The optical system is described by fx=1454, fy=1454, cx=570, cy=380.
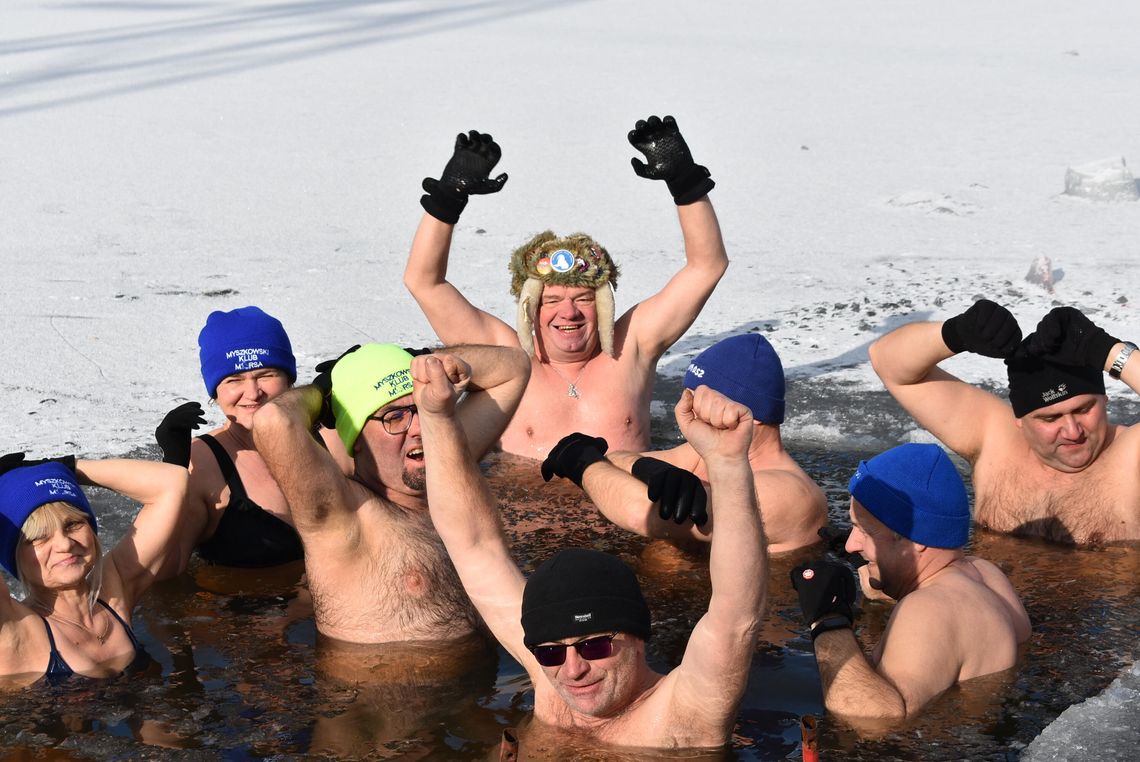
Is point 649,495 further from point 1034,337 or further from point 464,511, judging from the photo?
point 1034,337

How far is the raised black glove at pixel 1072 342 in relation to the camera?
202 inches

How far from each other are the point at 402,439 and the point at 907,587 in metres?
1.57

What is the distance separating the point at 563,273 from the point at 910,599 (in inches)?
107

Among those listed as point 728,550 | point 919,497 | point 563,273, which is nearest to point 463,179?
point 563,273

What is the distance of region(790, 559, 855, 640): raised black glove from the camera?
4.00 metres

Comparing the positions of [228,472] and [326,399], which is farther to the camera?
[228,472]

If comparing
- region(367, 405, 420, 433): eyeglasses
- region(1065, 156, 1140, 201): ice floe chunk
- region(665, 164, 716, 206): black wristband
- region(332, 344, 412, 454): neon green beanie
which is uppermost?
region(665, 164, 716, 206): black wristband

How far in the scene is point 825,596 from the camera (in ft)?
13.1

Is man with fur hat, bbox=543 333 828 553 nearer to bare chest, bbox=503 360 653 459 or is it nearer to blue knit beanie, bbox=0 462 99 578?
bare chest, bbox=503 360 653 459

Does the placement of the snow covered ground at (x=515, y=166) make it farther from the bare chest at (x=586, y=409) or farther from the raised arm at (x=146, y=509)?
the raised arm at (x=146, y=509)

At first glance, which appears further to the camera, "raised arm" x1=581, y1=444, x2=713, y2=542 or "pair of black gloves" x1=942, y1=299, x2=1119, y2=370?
"pair of black gloves" x1=942, y1=299, x2=1119, y2=370

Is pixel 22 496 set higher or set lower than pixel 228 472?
higher

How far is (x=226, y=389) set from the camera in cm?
529

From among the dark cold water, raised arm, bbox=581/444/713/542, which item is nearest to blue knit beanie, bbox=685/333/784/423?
raised arm, bbox=581/444/713/542
